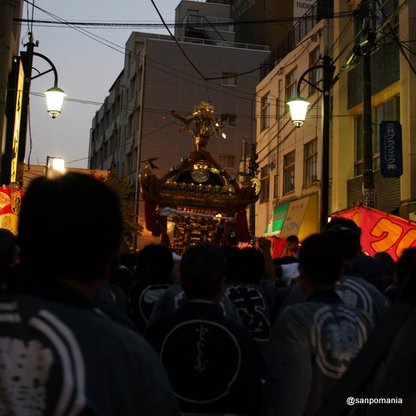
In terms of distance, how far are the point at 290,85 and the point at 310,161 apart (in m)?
4.43

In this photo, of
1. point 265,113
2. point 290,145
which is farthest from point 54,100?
point 265,113

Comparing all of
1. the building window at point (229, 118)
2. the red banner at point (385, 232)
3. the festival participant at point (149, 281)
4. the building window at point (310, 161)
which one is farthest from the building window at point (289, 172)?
the festival participant at point (149, 281)

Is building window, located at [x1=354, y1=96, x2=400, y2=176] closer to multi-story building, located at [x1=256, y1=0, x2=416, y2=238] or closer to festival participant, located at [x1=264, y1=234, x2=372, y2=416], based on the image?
multi-story building, located at [x1=256, y1=0, x2=416, y2=238]

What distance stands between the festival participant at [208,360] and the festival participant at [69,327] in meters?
1.18

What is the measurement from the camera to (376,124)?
1839cm

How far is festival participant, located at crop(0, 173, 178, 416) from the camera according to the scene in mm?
1461

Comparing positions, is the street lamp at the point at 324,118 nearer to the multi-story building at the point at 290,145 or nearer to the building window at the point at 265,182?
the multi-story building at the point at 290,145

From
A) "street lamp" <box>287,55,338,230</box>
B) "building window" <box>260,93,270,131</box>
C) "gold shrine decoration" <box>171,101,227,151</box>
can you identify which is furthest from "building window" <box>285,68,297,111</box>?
"gold shrine decoration" <box>171,101,227,151</box>

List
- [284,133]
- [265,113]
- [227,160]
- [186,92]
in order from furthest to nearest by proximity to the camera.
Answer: [186,92], [227,160], [265,113], [284,133]

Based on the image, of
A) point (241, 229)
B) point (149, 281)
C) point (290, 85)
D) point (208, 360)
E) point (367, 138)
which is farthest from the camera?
point (290, 85)

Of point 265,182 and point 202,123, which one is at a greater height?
point 265,182

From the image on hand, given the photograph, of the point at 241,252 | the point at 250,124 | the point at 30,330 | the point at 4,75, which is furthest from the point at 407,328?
the point at 250,124

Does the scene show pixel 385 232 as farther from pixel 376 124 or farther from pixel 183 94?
pixel 183 94

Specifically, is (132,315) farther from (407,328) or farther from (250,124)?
(250,124)
